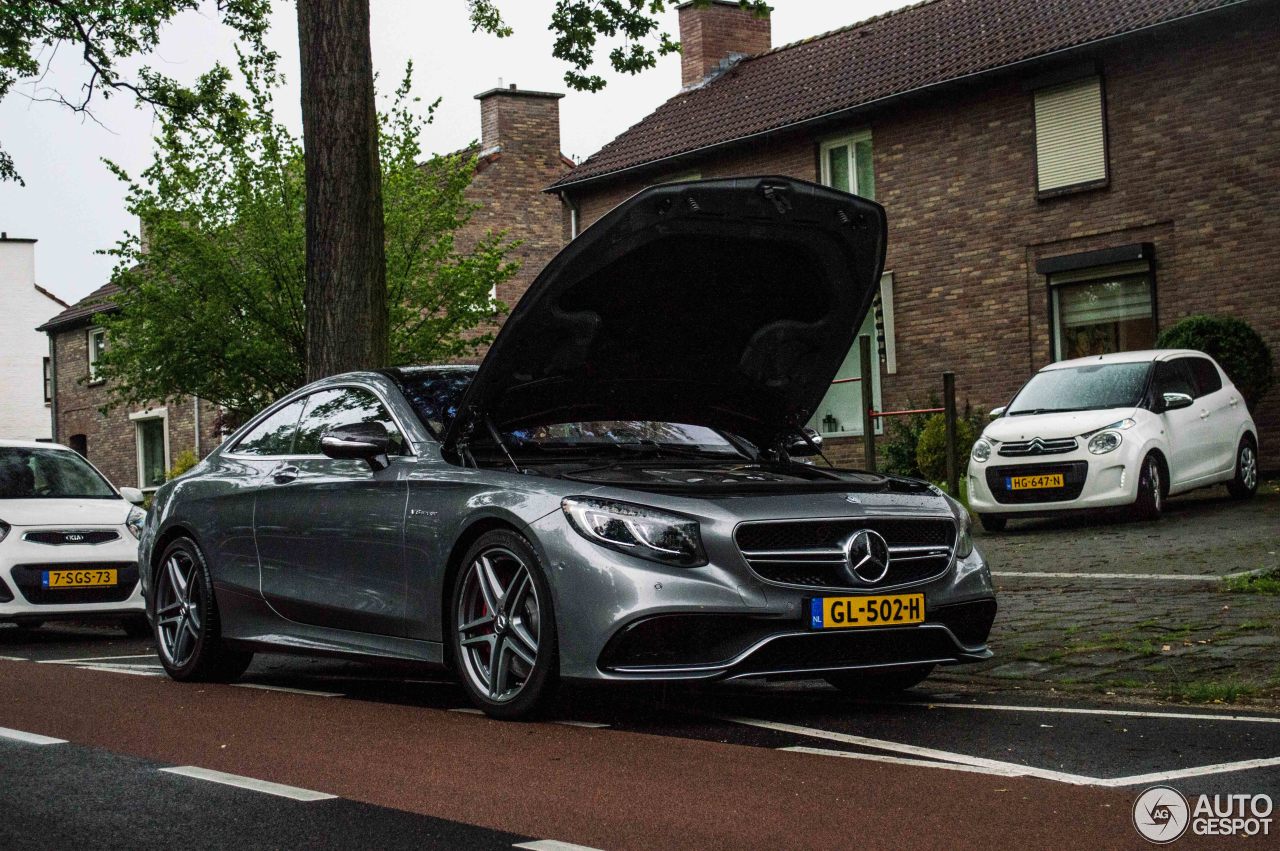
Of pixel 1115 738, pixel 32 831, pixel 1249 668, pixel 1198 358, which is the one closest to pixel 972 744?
pixel 1115 738

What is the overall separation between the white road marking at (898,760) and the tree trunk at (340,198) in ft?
23.0

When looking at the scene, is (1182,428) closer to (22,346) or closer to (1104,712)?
(1104,712)

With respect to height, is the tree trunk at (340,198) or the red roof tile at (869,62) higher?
the red roof tile at (869,62)

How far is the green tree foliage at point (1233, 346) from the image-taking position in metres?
19.8

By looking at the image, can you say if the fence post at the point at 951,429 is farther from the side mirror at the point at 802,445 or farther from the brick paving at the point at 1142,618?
the side mirror at the point at 802,445

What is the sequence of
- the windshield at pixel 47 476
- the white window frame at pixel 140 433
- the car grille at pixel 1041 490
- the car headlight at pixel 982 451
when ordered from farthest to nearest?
the white window frame at pixel 140 433 → the car headlight at pixel 982 451 → the car grille at pixel 1041 490 → the windshield at pixel 47 476

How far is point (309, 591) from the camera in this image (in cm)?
771

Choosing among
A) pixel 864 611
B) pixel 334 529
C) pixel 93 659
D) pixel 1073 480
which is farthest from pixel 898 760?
pixel 1073 480

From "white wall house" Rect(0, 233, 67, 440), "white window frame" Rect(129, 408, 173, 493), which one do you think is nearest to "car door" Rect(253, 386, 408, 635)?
"white window frame" Rect(129, 408, 173, 493)

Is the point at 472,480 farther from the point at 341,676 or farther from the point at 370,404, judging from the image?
the point at 341,676

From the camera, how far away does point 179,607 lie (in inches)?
345

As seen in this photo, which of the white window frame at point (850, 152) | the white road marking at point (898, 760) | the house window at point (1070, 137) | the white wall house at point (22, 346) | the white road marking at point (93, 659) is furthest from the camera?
the white wall house at point (22, 346)

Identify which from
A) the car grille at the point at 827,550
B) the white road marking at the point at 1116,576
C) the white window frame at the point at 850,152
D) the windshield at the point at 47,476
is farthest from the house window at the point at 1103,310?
the car grille at the point at 827,550

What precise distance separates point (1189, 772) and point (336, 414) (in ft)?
15.0
